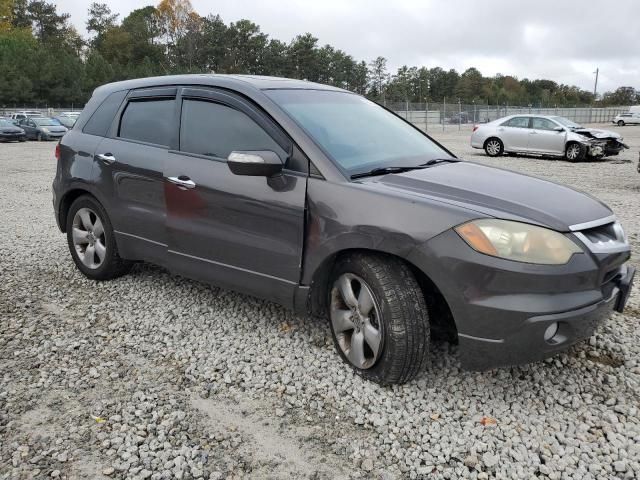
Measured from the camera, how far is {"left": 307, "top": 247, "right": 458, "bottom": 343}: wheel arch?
3.09 metres

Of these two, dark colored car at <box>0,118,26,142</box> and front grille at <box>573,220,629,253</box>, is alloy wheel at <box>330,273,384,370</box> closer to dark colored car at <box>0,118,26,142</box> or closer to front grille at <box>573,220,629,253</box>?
front grille at <box>573,220,629,253</box>

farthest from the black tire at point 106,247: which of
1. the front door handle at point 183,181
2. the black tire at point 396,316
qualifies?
the black tire at point 396,316

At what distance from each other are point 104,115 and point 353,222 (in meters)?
2.78

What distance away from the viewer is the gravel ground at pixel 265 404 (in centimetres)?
260

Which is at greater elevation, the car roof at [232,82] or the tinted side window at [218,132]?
the car roof at [232,82]

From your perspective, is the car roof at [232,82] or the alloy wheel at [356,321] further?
the car roof at [232,82]

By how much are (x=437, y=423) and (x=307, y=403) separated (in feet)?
2.26

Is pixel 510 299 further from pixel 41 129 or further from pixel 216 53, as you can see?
pixel 216 53

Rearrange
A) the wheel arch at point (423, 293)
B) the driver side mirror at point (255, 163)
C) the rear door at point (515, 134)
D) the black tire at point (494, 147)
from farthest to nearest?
the black tire at point (494, 147) → the rear door at point (515, 134) → the driver side mirror at point (255, 163) → the wheel arch at point (423, 293)

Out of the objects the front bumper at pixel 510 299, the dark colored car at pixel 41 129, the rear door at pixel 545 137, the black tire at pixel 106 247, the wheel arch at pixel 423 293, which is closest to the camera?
the front bumper at pixel 510 299

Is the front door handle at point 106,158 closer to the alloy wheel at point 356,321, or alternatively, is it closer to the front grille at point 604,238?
the alloy wheel at point 356,321

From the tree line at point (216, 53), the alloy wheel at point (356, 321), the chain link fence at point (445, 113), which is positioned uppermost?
the tree line at point (216, 53)

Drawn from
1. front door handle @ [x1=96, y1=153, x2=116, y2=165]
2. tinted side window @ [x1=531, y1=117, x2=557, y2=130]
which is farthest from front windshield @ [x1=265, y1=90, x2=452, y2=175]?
tinted side window @ [x1=531, y1=117, x2=557, y2=130]

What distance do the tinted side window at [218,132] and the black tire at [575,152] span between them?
15069 mm
